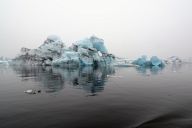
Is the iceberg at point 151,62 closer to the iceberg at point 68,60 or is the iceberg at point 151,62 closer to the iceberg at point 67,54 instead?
the iceberg at point 67,54

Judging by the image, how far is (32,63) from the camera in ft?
270

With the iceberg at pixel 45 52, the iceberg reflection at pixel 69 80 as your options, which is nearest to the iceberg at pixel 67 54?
the iceberg at pixel 45 52

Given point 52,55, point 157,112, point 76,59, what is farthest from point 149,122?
point 52,55

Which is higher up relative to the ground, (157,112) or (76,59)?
(76,59)

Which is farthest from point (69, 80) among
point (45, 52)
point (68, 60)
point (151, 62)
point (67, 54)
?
point (151, 62)

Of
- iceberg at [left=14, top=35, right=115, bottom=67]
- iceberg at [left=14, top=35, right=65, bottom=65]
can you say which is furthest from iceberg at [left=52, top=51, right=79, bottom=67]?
iceberg at [left=14, top=35, right=65, bottom=65]

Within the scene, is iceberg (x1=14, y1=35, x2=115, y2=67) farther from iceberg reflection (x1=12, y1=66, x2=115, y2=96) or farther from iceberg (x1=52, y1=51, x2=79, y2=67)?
iceberg reflection (x1=12, y1=66, x2=115, y2=96)

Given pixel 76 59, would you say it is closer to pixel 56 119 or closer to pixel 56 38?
pixel 56 38

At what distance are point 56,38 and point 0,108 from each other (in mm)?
69621

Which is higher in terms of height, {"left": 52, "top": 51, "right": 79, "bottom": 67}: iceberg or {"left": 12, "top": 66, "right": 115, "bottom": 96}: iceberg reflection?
{"left": 52, "top": 51, "right": 79, "bottom": 67}: iceberg

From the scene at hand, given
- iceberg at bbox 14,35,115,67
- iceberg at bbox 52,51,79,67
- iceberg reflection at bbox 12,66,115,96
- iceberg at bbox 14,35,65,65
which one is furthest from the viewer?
iceberg at bbox 14,35,65,65

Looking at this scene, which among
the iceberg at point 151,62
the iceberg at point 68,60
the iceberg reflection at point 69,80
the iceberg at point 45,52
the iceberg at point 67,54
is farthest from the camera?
the iceberg at point 151,62

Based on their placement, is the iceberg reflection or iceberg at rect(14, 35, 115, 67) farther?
iceberg at rect(14, 35, 115, 67)

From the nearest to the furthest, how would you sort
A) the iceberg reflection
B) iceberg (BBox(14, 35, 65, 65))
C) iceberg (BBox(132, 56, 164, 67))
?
the iceberg reflection → iceberg (BBox(14, 35, 65, 65)) → iceberg (BBox(132, 56, 164, 67))
